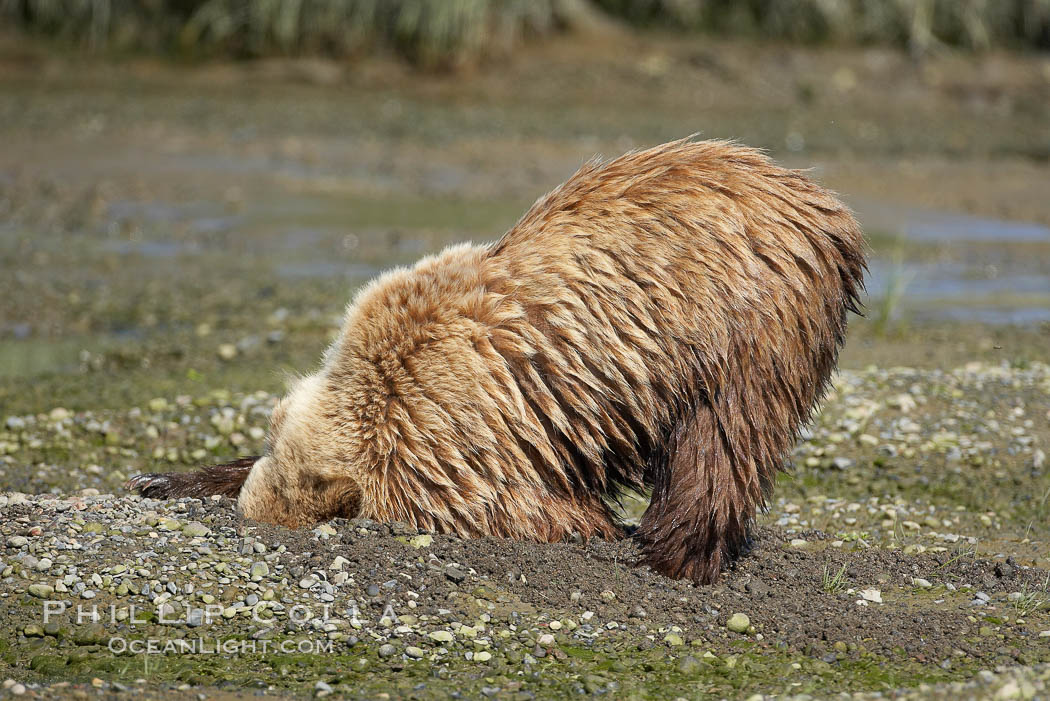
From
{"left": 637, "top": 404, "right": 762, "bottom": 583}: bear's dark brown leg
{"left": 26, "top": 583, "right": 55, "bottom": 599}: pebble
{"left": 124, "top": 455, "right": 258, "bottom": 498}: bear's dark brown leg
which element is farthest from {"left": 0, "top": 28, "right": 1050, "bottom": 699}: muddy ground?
{"left": 124, "top": 455, "right": 258, "bottom": 498}: bear's dark brown leg

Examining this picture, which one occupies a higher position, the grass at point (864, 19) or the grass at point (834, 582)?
the grass at point (864, 19)

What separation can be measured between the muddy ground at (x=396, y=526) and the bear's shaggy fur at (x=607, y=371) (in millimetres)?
214

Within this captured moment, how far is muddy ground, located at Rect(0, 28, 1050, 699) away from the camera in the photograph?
4.66 meters

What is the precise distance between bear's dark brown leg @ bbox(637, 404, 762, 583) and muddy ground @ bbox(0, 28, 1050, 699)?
5.7 inches

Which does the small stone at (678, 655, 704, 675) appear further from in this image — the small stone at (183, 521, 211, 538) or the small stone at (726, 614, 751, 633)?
the small stone at (183, 521, 211, 538)

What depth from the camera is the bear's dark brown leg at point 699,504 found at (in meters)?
5.07

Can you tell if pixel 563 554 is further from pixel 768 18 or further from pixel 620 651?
pixel 768 18

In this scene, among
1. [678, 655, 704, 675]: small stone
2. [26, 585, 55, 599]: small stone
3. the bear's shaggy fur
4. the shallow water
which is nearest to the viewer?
[678, 655, 704, 675]: small stone

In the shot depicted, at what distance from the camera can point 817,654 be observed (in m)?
4.75

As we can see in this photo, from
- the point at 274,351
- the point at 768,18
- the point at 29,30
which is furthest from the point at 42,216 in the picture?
the point at 768,18

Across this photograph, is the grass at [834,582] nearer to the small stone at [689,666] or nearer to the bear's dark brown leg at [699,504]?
the bear's dark brown leg at [699,504]

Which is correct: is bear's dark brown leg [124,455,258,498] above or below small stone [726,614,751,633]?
below

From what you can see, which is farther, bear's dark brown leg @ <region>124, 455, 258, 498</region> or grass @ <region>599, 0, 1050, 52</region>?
grass @ <region>599, 0, 1050, 52</region>

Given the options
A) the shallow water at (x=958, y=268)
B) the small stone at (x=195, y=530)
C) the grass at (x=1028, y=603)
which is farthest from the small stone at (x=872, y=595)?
the shallow water at (x=958, y=268)
